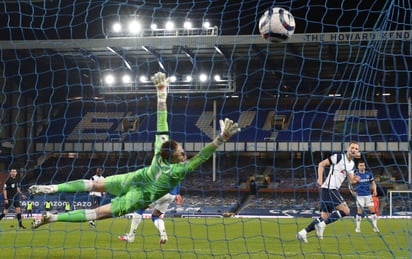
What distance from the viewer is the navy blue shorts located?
12109 millimetres

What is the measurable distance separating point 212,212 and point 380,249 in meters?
16.1

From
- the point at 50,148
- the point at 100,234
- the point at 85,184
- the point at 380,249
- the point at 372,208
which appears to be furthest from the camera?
the point at 50,148

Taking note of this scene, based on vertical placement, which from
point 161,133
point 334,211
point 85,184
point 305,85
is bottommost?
point 334,211

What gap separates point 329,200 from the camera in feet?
40.2

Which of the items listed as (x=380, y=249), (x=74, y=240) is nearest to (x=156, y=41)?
(x=74, y=240)

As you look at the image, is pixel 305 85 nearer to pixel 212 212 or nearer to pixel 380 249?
pixel 212 212

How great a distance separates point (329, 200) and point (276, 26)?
480 cm

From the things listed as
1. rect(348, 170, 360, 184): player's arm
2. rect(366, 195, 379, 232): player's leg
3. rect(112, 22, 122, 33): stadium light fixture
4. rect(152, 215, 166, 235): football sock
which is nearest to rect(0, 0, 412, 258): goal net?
rect(112, 22, 122, 33): stadium light fixture

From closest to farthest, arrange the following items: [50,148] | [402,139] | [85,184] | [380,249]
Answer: [85,184], [380,249], [402,139], [50,148]

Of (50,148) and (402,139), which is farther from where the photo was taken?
(50,148)

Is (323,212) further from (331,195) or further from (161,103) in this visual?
(161,103)

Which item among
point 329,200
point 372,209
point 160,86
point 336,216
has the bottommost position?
point 372,209

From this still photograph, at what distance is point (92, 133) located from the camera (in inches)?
1221

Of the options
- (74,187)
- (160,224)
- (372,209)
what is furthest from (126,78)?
(74,187)
